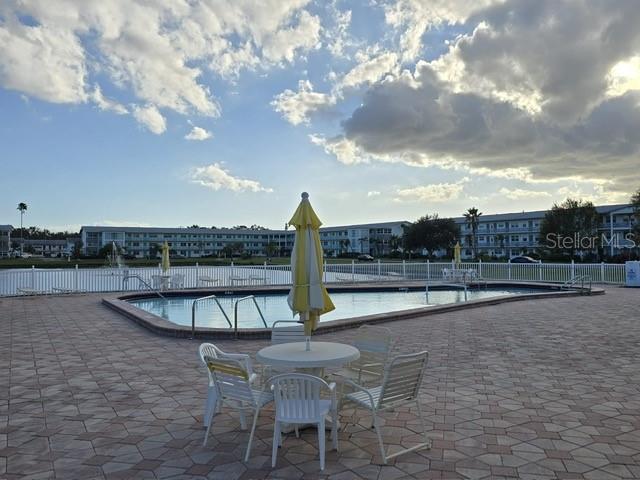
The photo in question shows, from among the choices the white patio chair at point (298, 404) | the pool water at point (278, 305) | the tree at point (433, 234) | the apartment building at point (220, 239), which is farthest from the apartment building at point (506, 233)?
the white patio chair at point (298, 404)

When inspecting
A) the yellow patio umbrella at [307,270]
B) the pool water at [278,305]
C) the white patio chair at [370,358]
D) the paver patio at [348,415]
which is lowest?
the pool water at [278,305]

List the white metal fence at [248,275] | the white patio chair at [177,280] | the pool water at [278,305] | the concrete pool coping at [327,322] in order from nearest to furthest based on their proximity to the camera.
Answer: the concrete pool coping at [327,322] → the pool water at [278,305] → the white metal fence at [248,275] → the white patio chair at [177,280]

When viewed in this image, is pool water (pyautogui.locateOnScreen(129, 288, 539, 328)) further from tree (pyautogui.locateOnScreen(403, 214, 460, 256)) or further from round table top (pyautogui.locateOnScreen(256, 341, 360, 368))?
tree (pyautogui.locateOnScreen(403, 214, 460, 256))

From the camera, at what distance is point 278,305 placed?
16266 mm

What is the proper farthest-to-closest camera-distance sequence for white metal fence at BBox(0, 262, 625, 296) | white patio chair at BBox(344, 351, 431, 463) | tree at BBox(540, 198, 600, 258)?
tree at BBox(540, 198, 600, 258), white metal fence at BBox(0, 262, 625, 296), white patio chair at BBox(344, 351, 431, 463)

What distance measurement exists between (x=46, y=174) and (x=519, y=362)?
74.9ft

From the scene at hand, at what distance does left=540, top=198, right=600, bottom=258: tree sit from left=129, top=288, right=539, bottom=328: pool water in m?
33.7

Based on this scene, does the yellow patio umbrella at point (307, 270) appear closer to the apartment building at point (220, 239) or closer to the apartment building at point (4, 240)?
the apartment building at point (220, 239)

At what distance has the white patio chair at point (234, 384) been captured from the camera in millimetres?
3809

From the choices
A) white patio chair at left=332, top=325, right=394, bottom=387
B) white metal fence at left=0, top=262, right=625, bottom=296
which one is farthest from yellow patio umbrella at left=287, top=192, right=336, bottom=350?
white metal fence at left=0, top=262, right=625, bottom=296

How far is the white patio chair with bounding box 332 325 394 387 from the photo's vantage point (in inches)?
198

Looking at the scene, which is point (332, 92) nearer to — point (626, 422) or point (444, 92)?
point (444, 92)

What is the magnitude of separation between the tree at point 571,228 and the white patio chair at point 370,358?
5090 centimetres

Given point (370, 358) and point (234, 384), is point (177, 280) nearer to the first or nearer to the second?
point (370, 358)
